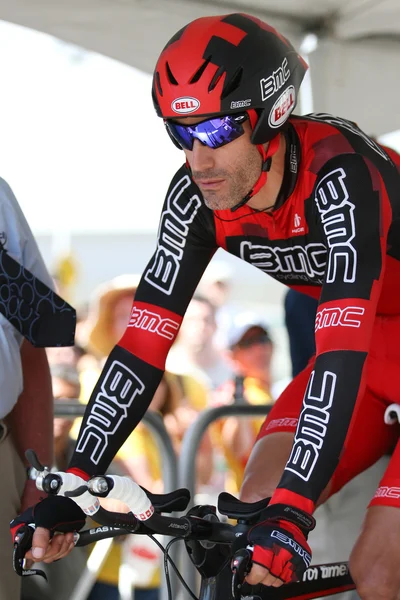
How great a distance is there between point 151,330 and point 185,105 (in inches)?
27.4

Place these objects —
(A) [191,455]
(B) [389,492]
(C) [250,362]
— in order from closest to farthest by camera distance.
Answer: (B) [389,492] → (A) [191,455] → (C) [250,362]

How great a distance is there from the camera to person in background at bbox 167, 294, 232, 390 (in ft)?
20.1

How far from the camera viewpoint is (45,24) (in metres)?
4.24

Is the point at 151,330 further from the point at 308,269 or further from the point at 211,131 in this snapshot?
the point at 211,131

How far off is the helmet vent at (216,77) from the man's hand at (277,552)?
1.12 metres

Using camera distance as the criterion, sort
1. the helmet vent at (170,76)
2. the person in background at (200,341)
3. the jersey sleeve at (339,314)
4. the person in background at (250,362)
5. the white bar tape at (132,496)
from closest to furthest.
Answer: the white bar tape at (132,496) → the jersey sleeve at (339,314) → the helmet vent at (170,76) → the person in background at (250,362) → the person in background at (200,341)

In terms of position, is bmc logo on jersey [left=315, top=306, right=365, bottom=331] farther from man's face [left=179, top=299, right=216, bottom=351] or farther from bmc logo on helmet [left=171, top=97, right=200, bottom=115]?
man's face [left=179, top=299, right=216, bottom=351]

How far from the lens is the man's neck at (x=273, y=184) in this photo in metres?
2.83

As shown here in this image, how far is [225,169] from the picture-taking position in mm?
2615

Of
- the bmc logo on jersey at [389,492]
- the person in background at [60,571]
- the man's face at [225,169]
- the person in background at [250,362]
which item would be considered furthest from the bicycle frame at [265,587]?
the person in background at [250,362]

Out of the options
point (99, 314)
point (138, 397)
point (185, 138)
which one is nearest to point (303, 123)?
point (185, 138)

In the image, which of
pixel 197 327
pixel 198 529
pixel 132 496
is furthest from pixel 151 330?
pixel 197 327

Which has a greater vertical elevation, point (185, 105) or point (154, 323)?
point (185, 105)

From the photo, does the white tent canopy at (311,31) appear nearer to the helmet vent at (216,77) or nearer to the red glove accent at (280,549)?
the helmet vent at (216,77)
